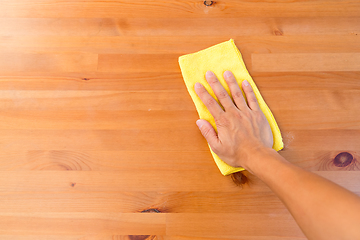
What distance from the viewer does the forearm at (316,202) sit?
34 centimetres

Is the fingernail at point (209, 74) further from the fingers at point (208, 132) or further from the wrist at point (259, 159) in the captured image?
the wrist at point (259, 159)

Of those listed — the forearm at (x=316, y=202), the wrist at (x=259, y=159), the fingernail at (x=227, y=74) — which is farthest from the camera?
the fingernail at (x=227, y=74)

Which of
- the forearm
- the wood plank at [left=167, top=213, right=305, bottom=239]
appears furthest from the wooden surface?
the forearm

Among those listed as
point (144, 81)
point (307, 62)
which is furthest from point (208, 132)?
point (307, 62)

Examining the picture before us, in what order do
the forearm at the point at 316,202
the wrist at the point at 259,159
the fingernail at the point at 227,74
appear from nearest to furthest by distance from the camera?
the forearm at the point at 316,202 → the wrist at the point at 259,159 → the fingernail at the point at 227,74

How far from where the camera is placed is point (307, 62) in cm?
62

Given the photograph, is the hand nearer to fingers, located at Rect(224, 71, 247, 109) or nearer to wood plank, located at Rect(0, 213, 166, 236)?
fingers, located at Rect(224, 71, 247, 109)

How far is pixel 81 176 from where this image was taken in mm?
585

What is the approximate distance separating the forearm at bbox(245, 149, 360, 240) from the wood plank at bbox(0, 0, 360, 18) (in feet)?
1.40

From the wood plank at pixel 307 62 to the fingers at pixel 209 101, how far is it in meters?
0.15

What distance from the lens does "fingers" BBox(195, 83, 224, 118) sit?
59 centimetres

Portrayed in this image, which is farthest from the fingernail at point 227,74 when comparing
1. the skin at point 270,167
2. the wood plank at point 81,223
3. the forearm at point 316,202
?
the wood plank at point 81,223

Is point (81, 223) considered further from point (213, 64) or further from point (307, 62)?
point (307, 62)

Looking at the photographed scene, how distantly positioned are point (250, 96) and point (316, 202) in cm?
30
